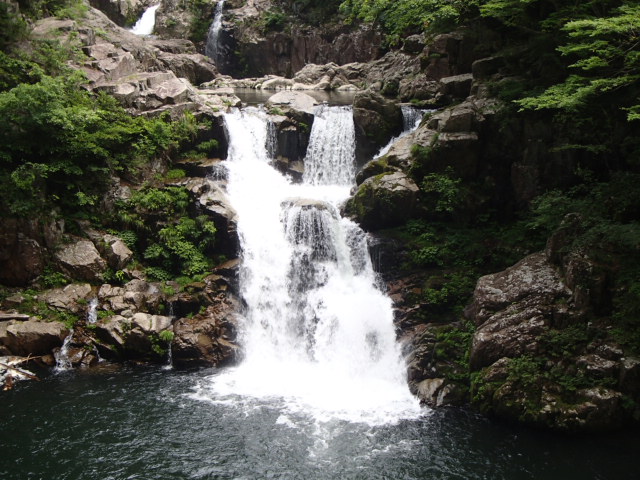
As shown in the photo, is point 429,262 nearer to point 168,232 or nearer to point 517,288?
point 517,288

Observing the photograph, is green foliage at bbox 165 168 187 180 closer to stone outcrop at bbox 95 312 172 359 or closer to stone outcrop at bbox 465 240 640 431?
stone outcrop at bbox 95 312 172 359

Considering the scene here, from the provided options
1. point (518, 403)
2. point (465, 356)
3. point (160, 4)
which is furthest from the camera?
point (160, 4)

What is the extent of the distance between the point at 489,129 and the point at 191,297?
40.5 ft

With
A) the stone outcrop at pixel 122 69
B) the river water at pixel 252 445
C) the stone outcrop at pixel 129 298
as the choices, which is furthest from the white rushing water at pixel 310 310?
the stone outcrop at pixel 122 69

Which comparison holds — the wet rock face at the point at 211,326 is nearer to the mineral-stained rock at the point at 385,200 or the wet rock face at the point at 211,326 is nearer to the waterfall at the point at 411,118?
the mineral-stained rock at the point at 385,200

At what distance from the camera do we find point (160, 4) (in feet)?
140

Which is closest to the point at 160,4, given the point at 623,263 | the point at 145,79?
the point at 145,79

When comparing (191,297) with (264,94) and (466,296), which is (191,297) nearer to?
(466,296)

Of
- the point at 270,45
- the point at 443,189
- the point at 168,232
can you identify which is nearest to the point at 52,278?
the point at 168,232

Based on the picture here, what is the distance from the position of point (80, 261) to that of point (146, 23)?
34.2 meters

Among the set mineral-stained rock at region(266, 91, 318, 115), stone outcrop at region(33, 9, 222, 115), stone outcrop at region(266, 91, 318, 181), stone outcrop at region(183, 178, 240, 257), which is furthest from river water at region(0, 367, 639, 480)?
mineral-stained rock at region(266, 91, 318, 115)

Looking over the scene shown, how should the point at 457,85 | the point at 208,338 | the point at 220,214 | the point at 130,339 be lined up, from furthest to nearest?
1. the point at 457,85
2. the point at 220,214
3. the point at 208,338
4. the point at 130,339

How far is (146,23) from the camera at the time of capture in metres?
42.9

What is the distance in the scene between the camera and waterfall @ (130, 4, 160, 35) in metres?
42.2
